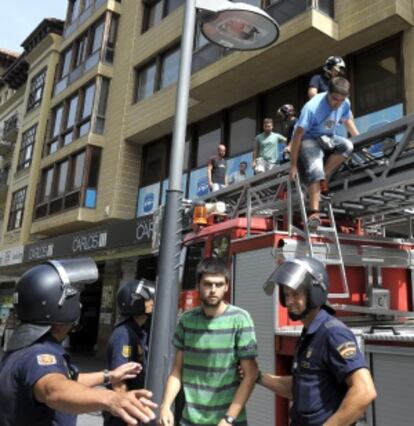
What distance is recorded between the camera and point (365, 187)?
15.3 feet

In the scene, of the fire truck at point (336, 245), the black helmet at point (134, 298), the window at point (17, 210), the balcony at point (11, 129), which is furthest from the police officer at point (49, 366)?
the balcony at point (11, 129)

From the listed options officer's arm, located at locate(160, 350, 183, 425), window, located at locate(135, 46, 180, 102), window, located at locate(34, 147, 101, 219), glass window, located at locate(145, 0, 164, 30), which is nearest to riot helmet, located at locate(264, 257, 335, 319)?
officer's arm, located at locate(160, 350, 183, 425)

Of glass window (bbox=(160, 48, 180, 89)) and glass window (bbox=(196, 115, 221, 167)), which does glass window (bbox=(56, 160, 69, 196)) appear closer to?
glass window (bbox=(160, 48, 180, 89))

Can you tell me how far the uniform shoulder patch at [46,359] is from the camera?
202 centimetres

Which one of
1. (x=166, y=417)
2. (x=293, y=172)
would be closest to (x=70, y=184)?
(x=293, y=172)

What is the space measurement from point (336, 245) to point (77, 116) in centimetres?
1662

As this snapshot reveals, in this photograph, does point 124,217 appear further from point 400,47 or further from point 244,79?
point 400,47

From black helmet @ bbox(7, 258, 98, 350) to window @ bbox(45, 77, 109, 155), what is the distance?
54.6ft

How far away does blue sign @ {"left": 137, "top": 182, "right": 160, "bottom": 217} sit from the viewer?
642 inches

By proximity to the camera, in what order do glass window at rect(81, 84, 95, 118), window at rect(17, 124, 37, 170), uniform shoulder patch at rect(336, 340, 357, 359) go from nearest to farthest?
uniform shoulder patch at rect(336, 340, 357, 359) → glass window at rect(81, 84, 95, 118) → window at rect(17, 124, 37, 170)

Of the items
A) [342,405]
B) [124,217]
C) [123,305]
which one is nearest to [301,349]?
[342,405]

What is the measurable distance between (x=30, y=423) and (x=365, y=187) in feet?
11.9

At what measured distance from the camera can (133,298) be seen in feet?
13.7

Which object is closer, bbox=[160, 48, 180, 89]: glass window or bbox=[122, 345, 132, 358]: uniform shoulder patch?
bbox=[122, 345, 132, 358]: uniform shoulder patch
